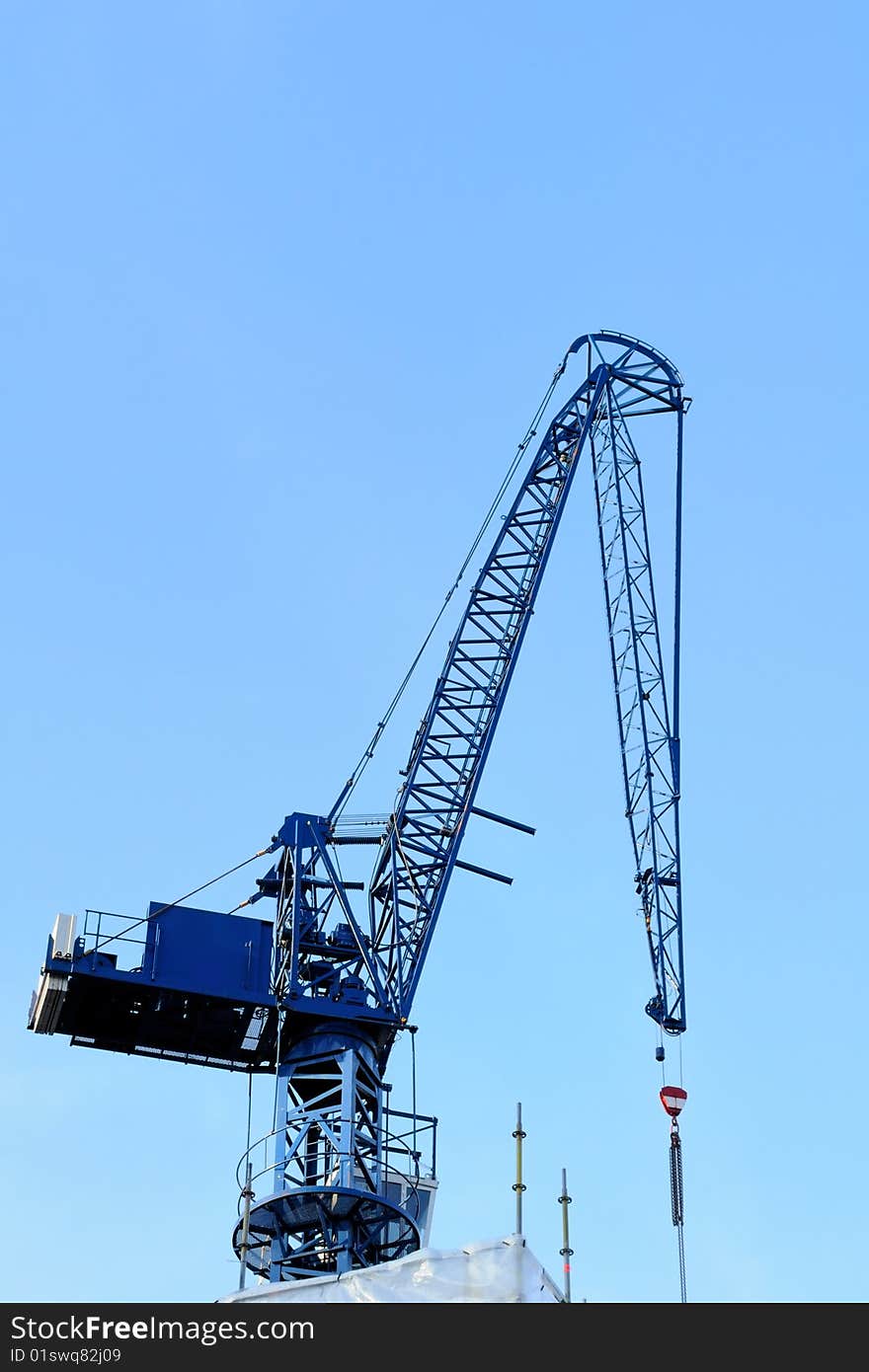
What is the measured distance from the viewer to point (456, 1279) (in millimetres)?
39969

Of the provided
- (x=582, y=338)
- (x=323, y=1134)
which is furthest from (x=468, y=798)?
(x=582, y=338)

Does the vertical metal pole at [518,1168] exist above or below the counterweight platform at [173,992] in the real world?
below

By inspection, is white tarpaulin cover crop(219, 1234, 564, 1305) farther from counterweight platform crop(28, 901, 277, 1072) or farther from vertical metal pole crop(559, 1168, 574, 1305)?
counterweight platform crop(28, 901, 277, 1072)

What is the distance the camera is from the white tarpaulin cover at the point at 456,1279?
39497mm

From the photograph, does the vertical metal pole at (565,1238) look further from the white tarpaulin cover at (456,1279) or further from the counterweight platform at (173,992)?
the counterweight platform at (173,992)

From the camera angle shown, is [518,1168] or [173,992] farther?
[173,992]

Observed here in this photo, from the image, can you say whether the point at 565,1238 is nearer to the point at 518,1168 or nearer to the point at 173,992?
the point at 518,1168

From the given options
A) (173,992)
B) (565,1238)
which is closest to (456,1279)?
(565,1238)

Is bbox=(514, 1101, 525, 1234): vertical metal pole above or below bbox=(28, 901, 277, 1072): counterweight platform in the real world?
below

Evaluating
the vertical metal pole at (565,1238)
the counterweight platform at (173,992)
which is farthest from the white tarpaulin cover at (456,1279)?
the counterweight platform at (173,992)

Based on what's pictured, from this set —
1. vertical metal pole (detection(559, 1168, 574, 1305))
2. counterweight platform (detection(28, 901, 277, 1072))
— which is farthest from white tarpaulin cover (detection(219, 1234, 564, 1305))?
counterweight platform (detection(28, 901, 277, 1072))

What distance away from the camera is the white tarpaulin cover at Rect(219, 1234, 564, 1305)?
39.5 metres

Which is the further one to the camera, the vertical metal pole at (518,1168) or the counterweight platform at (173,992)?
the counterweight platform at (173,992)
